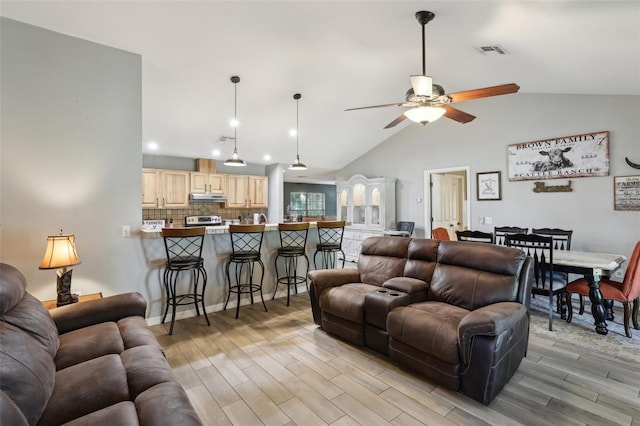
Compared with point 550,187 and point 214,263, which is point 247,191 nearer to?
point 214,263

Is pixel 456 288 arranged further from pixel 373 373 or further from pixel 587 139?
pixel 587 139

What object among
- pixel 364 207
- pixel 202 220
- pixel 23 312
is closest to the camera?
pixel 23 312

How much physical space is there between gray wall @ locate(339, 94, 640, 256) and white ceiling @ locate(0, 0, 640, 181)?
329 mm

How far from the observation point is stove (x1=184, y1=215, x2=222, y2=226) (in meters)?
6.07

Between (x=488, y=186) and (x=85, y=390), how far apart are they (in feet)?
19.2

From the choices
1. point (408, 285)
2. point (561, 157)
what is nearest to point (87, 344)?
point (408, 285)

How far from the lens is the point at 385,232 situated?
6.66m

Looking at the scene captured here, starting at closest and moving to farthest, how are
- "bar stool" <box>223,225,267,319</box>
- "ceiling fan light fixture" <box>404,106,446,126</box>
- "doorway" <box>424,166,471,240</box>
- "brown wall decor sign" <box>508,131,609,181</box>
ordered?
"ceiling fan light fixture" <box>404,106,446,126</box> < "bar stool" <box>223,225,267,319</box> < "brown wall decor sign" <box>508,131,609,181</box> < "doorway" <box>424,166,471,240</box>

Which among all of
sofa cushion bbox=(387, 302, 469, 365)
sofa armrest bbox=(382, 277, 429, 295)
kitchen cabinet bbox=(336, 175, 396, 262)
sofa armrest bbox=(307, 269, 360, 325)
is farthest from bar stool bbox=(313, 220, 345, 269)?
kitchen cabinet bbox=(336, 175, 396, 262)

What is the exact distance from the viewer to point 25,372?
4.23 ft

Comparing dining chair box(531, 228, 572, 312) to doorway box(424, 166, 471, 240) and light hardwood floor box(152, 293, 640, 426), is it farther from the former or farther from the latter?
doorway box(424, 166, 471, 240)

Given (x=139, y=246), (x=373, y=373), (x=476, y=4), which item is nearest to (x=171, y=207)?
(x=139, y=246)

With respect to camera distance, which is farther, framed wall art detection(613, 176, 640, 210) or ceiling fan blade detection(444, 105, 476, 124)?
framed wall art detection(613, 176, 640, 210)

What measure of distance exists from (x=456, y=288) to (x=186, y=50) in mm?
3808
